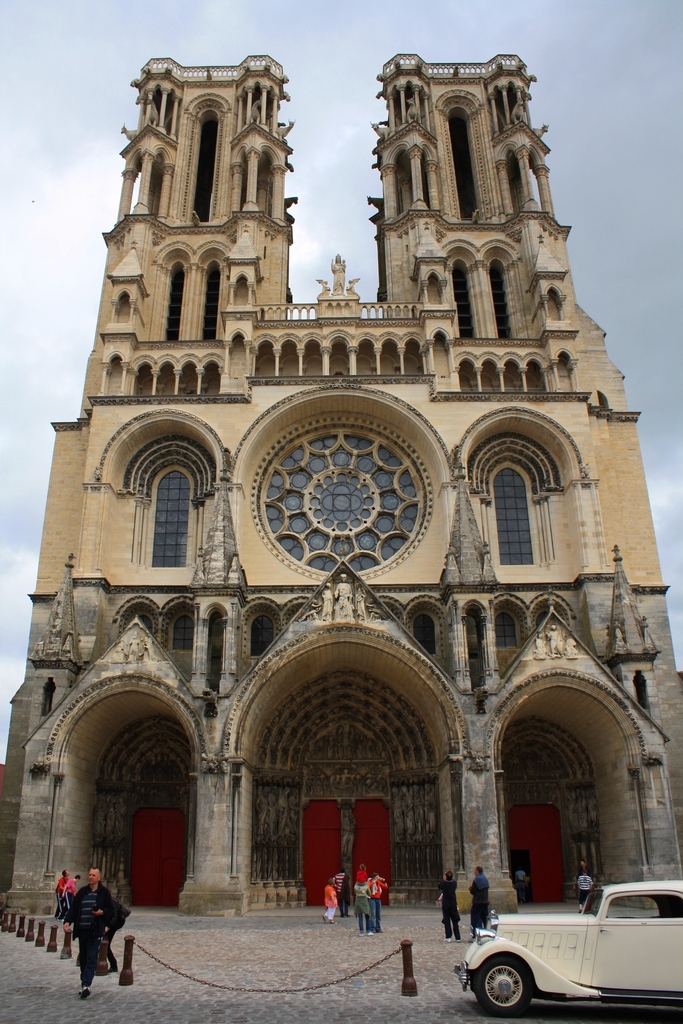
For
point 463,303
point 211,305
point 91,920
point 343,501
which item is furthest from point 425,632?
point 91,920

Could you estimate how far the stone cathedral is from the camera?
A: 20.0 m

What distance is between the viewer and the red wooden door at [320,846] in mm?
21859

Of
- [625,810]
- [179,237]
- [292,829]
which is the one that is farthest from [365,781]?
[179,237]

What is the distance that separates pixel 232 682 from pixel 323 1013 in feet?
40.6

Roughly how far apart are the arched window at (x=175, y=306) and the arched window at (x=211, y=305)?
95 centimetres

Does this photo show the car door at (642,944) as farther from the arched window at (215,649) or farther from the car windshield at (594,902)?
the arched window at (215,649)

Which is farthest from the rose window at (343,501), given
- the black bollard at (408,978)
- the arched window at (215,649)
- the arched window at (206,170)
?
the black bollard at (408,978)

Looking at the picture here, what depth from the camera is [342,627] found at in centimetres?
2073

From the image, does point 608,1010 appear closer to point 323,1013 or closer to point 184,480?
point 323,1013

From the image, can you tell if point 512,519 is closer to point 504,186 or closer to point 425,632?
point 425,632

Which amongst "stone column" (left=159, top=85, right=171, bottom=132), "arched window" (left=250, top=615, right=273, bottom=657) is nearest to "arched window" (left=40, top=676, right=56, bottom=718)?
"arched window" (left=250, top=615, right=273, bottom=657)

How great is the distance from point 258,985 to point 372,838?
1311 centimetres

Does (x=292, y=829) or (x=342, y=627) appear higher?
(x=342, y=627)

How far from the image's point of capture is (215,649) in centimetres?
2238
